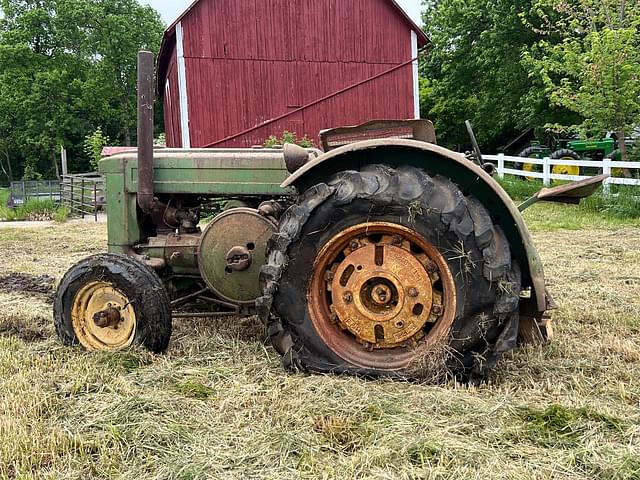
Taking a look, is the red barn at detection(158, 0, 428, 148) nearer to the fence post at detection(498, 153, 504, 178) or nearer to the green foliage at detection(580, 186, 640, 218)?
the fence post at detection(498, 153, 504, 178)

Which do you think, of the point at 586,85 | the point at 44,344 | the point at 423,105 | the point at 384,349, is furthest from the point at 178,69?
the point at 423,105

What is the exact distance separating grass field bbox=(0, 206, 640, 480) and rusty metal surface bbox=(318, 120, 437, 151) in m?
1.25

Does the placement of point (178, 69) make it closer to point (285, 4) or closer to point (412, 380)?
point (285, 4)

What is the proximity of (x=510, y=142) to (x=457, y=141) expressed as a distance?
2337mm

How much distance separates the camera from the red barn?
14.2 meters

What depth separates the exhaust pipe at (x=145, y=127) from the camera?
354 centimetres

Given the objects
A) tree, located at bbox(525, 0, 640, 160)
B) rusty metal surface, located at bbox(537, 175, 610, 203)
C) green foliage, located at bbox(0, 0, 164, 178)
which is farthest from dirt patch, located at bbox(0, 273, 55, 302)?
green foliage, located at bbox(0, 0, 164, 178)

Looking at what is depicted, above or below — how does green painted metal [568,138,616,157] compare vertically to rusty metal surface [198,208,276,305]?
above

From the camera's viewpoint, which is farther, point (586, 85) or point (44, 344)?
point (586, 85)

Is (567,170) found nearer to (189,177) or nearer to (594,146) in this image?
(594,146)

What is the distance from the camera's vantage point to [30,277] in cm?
604

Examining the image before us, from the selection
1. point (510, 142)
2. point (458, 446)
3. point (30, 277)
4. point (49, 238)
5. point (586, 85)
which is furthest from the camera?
point (510, 142)

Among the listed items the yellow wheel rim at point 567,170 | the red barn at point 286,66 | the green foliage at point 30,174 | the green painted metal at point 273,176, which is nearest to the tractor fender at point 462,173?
the green painted metal at point 273,176

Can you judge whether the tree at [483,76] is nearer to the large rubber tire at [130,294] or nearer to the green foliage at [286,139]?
the green foliage at [286,139]
